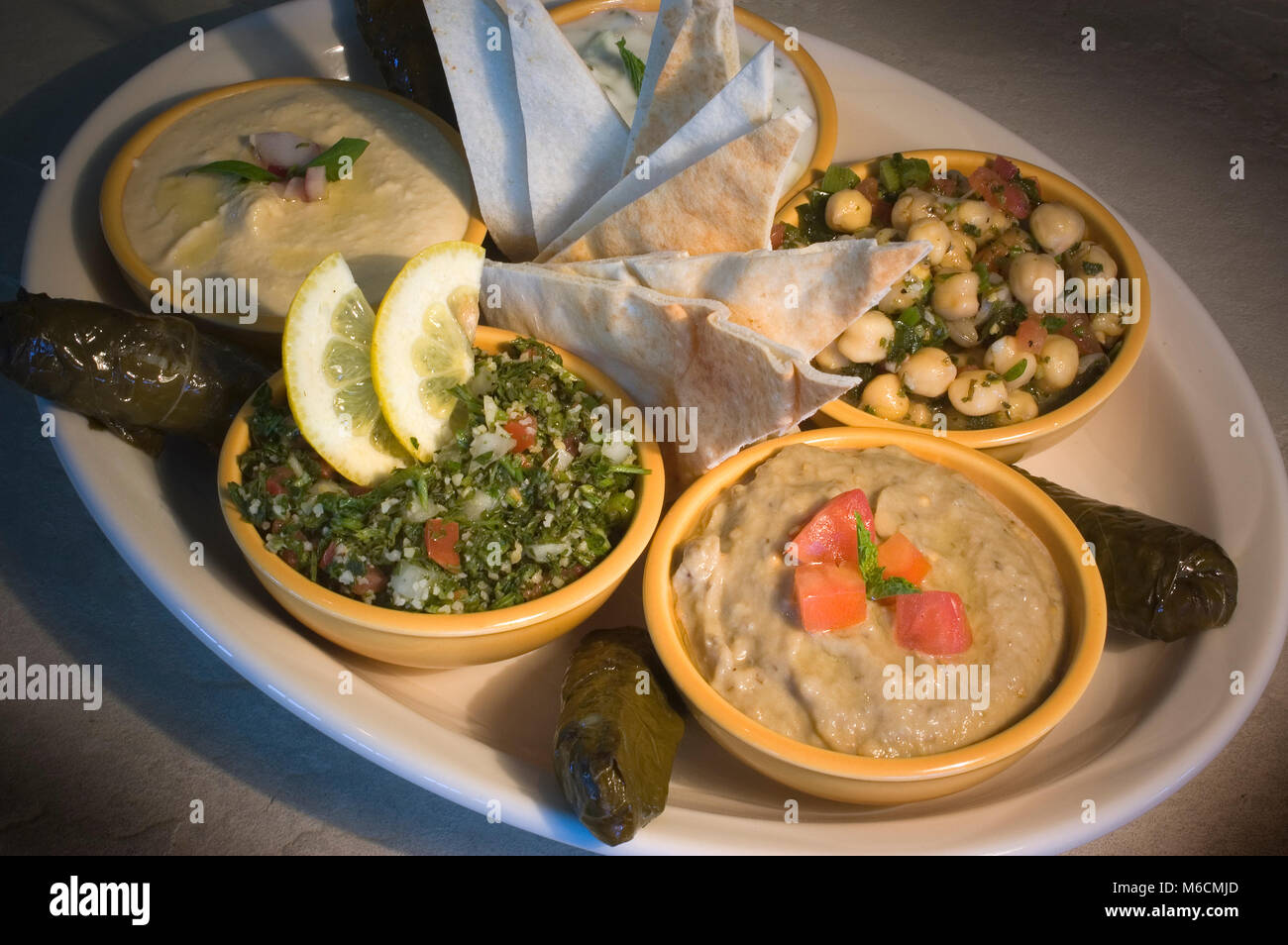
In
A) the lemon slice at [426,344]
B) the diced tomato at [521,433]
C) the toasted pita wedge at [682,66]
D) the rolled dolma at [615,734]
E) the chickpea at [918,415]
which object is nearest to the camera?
the rolled dolma at [615,734]

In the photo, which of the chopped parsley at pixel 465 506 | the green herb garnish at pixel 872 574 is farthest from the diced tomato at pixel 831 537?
the chopped parsley at pixel 465 506

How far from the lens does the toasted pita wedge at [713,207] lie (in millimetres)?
2505

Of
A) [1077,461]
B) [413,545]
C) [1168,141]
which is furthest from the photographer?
[1168,141]

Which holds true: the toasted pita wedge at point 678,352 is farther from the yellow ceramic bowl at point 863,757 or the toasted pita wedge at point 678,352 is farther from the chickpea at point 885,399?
the chickpea at point 885,399

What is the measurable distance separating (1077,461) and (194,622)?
2295 mm

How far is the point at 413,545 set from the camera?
2.47 m

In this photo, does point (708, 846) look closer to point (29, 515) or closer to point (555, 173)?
point (555, 173)

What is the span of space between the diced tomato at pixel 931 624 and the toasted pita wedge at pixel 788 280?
0.60m

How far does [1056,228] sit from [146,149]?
2.53 m

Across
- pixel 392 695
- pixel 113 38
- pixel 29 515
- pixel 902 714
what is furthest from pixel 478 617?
pixel 113 38

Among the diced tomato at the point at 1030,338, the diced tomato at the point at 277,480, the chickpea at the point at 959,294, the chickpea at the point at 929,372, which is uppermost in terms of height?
the chickpea at the point at 959,294

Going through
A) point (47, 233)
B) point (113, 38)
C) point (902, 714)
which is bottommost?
point (902, 714)

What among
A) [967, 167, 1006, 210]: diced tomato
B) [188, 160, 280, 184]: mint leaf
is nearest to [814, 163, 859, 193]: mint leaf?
[967, 167, 1006, 210]: diced tomato

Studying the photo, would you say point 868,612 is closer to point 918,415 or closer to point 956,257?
point 918,415
